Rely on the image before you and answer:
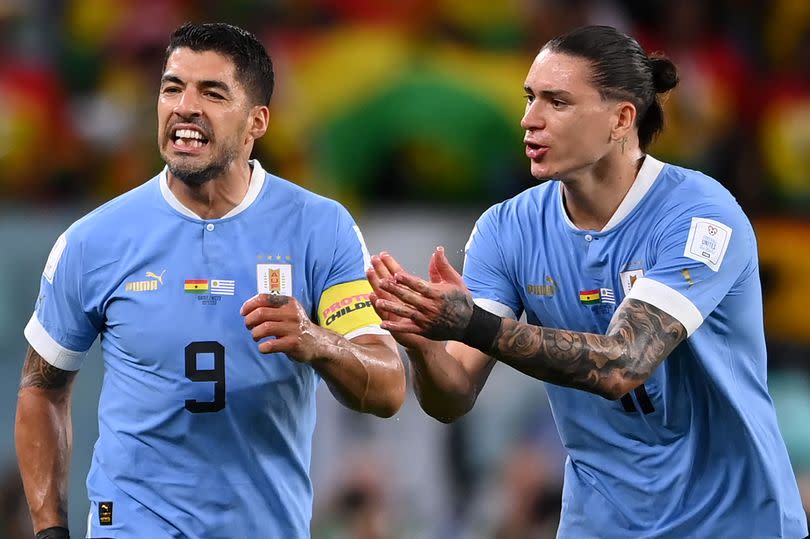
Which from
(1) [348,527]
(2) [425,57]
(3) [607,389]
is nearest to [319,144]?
(2) [425,57]

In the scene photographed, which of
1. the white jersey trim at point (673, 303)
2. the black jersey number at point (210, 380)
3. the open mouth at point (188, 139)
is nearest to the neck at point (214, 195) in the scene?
the open mouth at point (188, 139)

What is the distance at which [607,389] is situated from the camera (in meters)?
3.97

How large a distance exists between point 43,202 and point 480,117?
3097 millimetres

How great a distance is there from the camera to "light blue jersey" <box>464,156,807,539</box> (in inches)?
167

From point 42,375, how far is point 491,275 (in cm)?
159

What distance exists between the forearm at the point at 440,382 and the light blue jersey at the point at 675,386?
0.32 meters

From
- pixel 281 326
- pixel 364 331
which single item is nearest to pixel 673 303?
pixel 364 331

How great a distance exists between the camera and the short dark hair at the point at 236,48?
460cm

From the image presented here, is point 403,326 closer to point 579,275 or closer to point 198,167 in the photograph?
point 579,275

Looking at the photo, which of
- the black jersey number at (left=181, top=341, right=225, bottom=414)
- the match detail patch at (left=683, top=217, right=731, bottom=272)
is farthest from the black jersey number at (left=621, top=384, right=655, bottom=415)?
the black jersey number at (left=181, top=341, right=225, bottom=414)

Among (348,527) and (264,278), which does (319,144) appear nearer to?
(348,527)

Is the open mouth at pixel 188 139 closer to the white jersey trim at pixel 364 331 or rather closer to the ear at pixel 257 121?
the ear at pixel 257 121

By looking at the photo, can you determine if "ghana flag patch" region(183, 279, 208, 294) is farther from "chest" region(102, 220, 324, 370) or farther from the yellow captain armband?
the yellow captain armband

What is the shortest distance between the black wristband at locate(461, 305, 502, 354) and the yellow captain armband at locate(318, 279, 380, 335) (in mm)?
610
